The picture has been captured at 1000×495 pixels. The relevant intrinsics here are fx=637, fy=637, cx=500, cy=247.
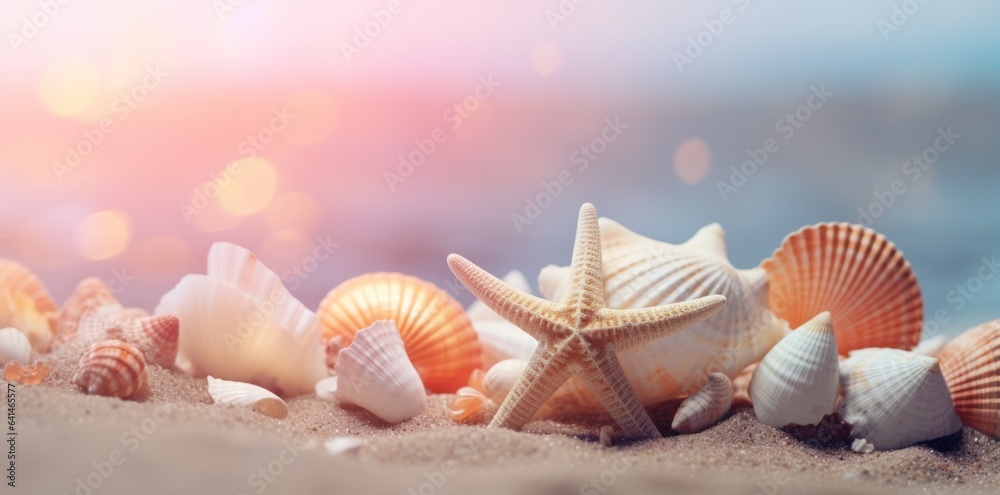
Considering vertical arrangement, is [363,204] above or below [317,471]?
above

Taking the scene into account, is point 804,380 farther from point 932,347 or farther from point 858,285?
point 932,347

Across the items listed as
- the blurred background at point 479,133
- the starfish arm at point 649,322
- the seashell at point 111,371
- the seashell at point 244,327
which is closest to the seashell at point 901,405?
the starfish arm at point 649,322

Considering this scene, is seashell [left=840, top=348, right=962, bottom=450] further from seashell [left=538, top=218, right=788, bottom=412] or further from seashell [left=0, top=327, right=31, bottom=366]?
seashell [left=0, top=327, right=31, bottom=366]

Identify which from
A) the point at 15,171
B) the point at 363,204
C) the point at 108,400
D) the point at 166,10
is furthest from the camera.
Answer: the point at 363,204

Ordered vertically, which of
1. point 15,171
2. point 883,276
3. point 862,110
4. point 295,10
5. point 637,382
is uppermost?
point 295,10

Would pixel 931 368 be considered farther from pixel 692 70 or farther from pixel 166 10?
pixel 166 10

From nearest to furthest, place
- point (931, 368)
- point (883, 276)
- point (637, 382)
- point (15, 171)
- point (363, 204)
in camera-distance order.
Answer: point (931, 368) → point (637, 382) → point (883, 276) → point (15, 171) → point (363, 204)

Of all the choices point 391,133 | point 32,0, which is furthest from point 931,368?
point 32,0

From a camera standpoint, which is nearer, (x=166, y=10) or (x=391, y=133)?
(x=166, y=10)
